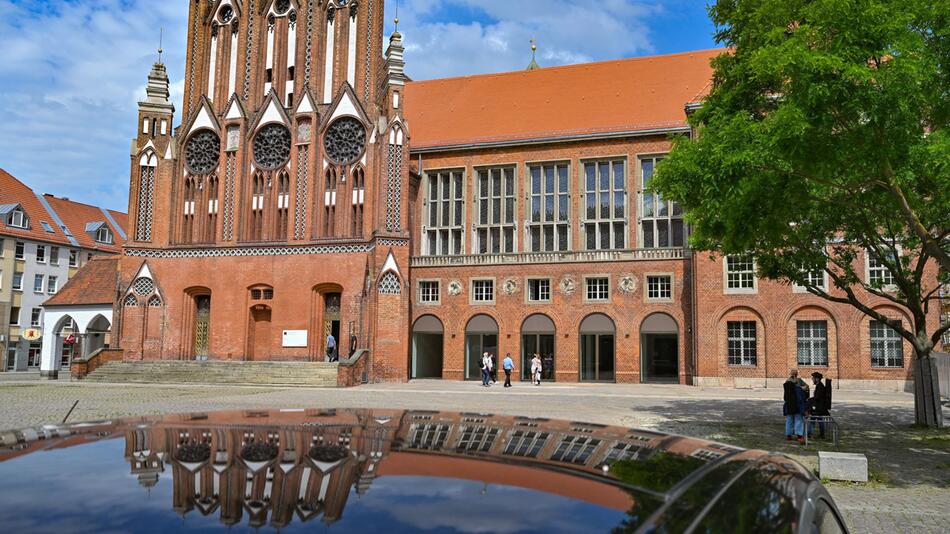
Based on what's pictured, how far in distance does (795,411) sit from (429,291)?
2421cm

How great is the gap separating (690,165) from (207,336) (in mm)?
28710

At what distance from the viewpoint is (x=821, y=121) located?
9.80 m

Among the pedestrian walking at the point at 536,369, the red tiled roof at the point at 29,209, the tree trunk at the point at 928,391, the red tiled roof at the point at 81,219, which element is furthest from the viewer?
the red tiled roof at the point at 81,219

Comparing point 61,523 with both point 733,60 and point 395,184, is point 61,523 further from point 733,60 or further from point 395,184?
point 395,184

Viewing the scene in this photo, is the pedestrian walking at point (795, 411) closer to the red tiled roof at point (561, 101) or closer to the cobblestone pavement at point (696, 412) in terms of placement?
the cobblestone pavement at point (696, 412)

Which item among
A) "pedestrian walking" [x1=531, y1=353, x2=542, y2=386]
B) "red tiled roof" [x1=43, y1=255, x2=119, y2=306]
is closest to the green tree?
"pedestrian walking" [x1=531, y1=353, x2=542, y2=386]

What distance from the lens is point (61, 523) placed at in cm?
135

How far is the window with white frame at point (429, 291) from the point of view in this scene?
118ft

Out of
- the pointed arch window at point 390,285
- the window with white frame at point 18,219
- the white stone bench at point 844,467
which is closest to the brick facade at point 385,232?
the pointed arch window at point 390,285

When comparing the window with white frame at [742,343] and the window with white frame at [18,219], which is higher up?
the window with white frame at [18,219]

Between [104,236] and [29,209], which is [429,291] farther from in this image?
[104,236]

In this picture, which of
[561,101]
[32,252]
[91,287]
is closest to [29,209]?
[32,252]

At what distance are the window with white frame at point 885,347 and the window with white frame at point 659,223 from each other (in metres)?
8.24

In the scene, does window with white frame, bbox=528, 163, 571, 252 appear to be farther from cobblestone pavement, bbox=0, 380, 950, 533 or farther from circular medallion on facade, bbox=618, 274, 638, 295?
cobblestone pavement, bbox=0, 380, 950, 533
